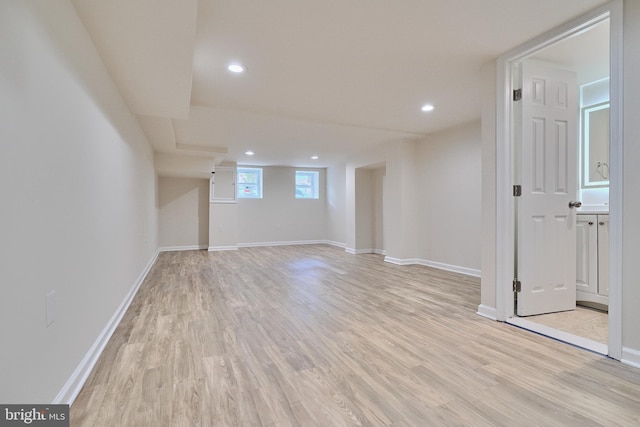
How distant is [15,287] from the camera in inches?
39.6

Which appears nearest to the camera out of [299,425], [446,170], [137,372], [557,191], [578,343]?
[299,425]

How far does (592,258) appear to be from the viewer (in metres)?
2.76

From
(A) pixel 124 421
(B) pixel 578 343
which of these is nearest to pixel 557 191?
(B) pixel 578 343

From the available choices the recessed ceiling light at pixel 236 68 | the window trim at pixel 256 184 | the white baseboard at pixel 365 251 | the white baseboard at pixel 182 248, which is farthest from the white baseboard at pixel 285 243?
the recessed ceiling light at pixel 236 68

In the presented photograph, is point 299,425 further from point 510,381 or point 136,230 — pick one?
point 136,230

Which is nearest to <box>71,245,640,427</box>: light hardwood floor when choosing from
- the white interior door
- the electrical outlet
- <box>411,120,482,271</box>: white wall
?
the electrical outlet

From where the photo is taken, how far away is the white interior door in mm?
2449

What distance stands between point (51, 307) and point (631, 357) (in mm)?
3049

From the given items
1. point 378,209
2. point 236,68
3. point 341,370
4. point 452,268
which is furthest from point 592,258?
point 378,209

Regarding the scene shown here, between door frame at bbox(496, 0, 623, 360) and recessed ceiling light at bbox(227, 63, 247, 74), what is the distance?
7.39 ft

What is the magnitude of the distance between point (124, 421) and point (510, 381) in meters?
1.90

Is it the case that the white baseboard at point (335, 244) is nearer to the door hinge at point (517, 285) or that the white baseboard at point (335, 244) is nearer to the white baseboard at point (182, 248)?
the white baseboard at point (182, 248)

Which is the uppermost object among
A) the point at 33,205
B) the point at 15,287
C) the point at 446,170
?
the point at 446,170

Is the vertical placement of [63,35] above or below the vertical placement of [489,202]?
above
